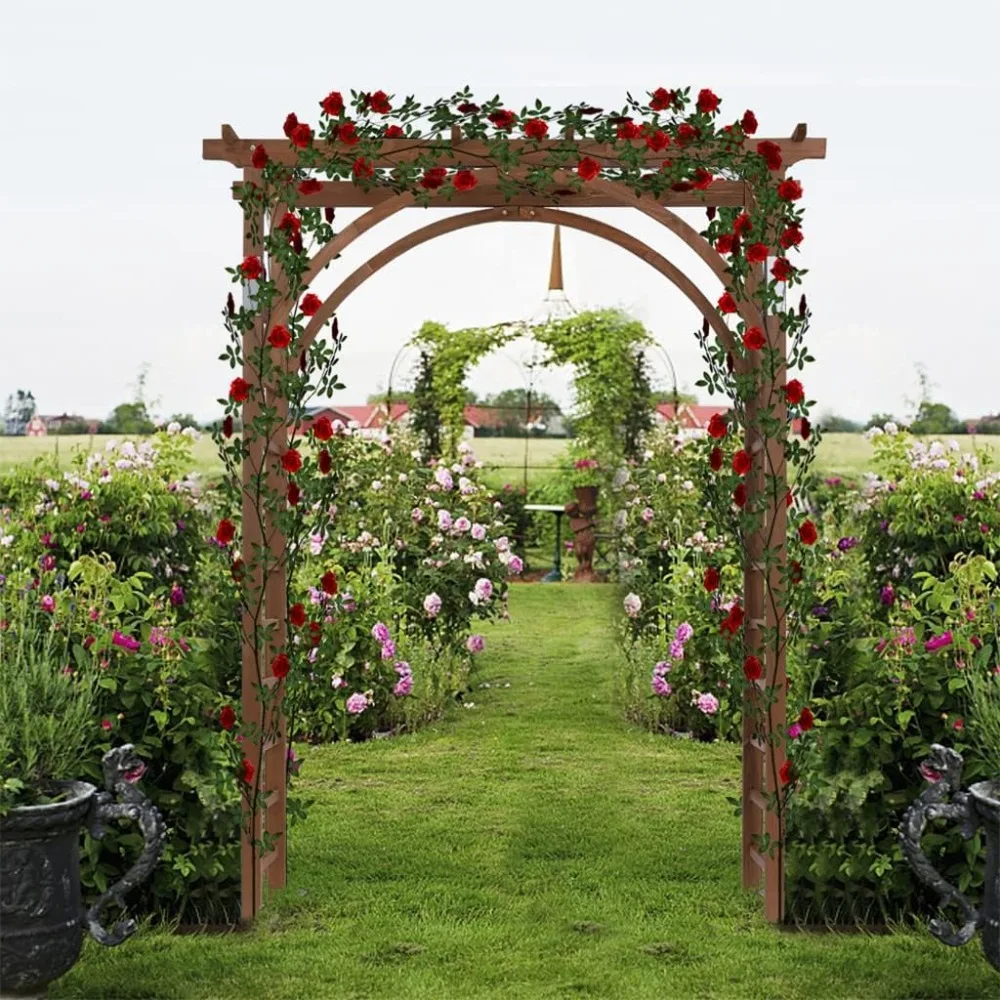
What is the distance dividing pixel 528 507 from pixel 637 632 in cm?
432

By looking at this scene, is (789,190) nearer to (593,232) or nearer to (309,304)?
(593,232)

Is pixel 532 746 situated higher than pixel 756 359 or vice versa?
pixel 756 359

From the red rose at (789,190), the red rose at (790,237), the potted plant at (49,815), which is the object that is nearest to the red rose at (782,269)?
the red rose at (790,237)

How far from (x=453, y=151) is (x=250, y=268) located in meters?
0.64

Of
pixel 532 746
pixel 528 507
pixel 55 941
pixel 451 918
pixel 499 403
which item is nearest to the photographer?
pixel 55 941

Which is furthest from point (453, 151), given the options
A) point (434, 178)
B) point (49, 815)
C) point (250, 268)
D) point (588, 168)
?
point (49, 815)

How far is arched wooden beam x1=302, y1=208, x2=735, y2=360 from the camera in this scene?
3.95m

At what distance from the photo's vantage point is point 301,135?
3604 millimetres

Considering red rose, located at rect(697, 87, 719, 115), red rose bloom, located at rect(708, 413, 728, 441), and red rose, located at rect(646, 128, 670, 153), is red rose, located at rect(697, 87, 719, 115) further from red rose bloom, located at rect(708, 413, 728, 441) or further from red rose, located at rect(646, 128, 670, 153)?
red rose bloom, located at rect(708, 413, 728, 441)

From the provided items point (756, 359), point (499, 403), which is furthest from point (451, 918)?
point (499, 403)

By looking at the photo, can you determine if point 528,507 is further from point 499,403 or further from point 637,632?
point 637,632

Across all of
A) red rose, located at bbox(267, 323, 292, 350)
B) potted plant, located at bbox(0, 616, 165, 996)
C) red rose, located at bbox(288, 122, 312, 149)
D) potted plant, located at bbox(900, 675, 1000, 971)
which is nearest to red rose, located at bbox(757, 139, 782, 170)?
red rose, located at bbox(288, 122, 312, 149)

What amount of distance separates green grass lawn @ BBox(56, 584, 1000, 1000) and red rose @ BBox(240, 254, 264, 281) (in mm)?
1756

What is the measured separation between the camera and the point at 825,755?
377 cm
